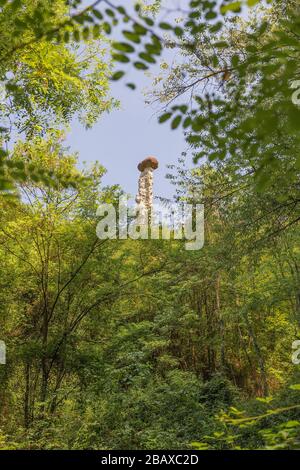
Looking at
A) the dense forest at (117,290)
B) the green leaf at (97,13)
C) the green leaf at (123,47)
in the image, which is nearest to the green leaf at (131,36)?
the green leaf at (123,47)

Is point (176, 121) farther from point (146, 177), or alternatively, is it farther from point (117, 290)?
point (146, 177)

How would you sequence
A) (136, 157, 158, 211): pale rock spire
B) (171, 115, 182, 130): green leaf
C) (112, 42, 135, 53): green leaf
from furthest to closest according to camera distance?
1. (136, 157, 158, 211): pale rock spire
2. (171, 115, 182, 130): green leaf
3. (112, 42, 135, 53): green leaf

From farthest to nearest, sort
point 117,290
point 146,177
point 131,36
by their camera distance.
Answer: point 146,177 < point 117,290 < point 131,36

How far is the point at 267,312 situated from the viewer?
10.7 meters

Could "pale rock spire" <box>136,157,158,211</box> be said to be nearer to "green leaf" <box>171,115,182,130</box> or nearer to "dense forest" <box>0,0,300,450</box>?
"dense forest" <box>0,0,300,450</box>

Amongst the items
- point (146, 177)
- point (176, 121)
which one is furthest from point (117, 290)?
point (146, 177)

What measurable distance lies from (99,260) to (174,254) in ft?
5.19

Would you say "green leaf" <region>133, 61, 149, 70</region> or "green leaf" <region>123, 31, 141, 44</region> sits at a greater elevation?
"green leaf" <region>123, 31, 141, 44</region>

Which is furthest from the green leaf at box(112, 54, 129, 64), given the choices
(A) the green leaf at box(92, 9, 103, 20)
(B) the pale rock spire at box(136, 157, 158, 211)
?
(B) the pale rock spire at box(136, 157, 158, 211)

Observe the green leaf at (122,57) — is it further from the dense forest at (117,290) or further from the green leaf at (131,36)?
the dense forest at (117,290)

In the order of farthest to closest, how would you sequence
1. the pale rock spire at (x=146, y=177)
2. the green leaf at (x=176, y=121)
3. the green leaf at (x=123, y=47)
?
the pale rock spire at (x=146, y=177)
the green leaf at (x=176, y=121)
the green leaf at (x=123, y=47)

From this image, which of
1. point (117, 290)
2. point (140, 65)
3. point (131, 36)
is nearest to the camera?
point (131, 36)

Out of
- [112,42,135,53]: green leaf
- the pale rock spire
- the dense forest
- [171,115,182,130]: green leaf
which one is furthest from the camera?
the pale rock spire

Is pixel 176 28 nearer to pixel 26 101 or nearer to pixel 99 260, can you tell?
pixel 26 101
